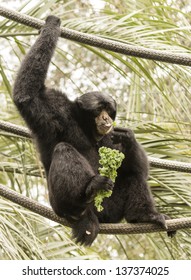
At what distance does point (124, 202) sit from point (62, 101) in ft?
3.27

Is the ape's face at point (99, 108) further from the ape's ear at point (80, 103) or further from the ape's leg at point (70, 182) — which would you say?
the ape's leg at point (70, 182)

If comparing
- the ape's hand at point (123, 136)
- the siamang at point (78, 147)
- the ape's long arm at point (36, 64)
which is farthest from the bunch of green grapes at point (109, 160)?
the ape's long arm at point (36, 64)

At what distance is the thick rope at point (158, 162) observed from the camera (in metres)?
4.74

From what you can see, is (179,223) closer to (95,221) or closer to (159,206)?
(95,221)

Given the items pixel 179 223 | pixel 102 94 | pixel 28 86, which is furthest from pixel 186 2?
pixel 179 223

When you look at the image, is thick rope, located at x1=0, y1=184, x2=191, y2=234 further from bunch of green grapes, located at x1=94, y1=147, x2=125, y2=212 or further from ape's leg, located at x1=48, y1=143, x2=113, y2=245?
bunch of green grapes, located at x1=94, y1=147, x2=125, y2=212

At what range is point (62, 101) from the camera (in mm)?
4945

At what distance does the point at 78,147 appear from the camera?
4926 millimetres

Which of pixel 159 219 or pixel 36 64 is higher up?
pixel 36 64

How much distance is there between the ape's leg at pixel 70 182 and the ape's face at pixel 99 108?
505mm

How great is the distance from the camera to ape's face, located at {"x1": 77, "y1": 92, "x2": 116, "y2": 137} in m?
4.99

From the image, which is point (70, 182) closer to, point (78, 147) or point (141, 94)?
point (78, 147)

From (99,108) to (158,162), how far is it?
0.68m

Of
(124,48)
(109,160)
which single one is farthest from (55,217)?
(124,48)
